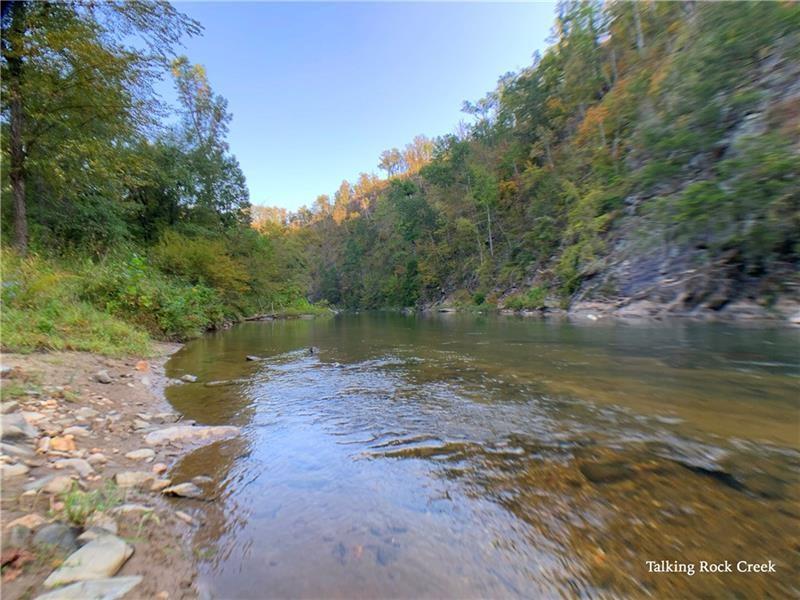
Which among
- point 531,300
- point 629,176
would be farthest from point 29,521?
point 629,176

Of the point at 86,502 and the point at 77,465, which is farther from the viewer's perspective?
the point at 77,465

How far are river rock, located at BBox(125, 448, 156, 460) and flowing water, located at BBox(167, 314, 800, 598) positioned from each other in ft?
1.00

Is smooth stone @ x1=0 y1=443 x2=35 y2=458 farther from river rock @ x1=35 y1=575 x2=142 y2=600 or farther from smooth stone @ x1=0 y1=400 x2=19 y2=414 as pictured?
river rock @ x1=35 y1=575 x2=142 y2=600

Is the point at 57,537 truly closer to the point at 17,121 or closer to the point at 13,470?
the point at 13,470

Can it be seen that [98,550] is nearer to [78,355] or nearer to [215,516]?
[215,516]

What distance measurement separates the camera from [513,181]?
3888 cm

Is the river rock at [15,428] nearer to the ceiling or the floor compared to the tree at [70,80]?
nearer to the floor

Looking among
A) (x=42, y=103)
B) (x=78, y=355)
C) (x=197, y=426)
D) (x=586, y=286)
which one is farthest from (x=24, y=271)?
(x=586, y=286)

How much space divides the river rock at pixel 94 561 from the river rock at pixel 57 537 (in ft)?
0.29

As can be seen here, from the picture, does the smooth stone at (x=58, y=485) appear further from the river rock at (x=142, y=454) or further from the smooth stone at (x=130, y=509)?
the river rock at (x=142, y=454)

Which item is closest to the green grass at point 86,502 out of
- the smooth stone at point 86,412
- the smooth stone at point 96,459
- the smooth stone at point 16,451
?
the smooth stone at point 96,459

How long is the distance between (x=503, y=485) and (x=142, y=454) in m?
2.86

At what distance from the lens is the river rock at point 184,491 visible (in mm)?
2469

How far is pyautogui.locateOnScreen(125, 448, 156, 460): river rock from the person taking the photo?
2.97m
